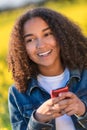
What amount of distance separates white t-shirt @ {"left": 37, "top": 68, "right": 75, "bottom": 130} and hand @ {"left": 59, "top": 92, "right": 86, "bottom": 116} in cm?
22

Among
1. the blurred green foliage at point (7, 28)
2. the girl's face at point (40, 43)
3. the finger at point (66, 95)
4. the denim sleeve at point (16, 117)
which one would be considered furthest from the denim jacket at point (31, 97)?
the blurred green foliage at point (7, 28)

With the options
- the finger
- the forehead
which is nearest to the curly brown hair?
the forehead

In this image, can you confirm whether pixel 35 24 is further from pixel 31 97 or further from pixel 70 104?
pixel 70 104

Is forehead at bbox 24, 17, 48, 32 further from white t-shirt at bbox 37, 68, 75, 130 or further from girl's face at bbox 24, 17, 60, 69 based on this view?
white t-shirt at bbox 37, 68, 75, 130

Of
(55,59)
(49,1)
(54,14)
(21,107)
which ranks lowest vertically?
(49,1)

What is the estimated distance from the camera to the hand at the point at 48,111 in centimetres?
351

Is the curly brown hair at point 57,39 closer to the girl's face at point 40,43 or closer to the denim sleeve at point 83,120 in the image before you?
the girl's face at point 40,43

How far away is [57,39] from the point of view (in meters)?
3.79

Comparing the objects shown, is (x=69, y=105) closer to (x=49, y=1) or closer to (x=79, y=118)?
(x=79, y=118)

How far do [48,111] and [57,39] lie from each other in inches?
19.4

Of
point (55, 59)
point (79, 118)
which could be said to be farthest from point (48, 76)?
point (79, 118)

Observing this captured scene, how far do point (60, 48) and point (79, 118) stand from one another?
1.57 feet

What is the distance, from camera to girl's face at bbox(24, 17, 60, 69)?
3719 millimetres

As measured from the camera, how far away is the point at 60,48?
3.83m
